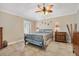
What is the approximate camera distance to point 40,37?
2.24 meters

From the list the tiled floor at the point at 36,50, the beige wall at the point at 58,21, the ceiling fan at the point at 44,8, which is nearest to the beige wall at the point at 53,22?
the beige wall at the point at 58,21

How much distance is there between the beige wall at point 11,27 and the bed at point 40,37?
183mm

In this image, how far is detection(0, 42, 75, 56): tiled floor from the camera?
83.0 inches

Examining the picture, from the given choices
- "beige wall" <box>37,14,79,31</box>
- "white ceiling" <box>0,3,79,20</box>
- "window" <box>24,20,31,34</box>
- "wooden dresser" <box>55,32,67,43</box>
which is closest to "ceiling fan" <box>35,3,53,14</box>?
"white ceiling" <box>0,3,79,20</box>

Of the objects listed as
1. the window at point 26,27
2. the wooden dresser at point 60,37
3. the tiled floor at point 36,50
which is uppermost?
the window at point 26,27

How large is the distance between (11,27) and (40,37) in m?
0.68

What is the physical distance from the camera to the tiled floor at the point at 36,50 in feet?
6.92

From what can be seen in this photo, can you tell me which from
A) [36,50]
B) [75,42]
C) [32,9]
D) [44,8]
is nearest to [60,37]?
[75,42]

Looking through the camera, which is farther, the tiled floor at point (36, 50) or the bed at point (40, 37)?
A: the bed at point (40, 37)

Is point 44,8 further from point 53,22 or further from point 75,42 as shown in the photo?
point 75,42

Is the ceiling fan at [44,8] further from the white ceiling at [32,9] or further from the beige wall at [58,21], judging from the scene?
the beige wall at [58,21]

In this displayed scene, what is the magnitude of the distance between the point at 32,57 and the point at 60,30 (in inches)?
34.2

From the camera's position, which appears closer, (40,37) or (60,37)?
(40,37)

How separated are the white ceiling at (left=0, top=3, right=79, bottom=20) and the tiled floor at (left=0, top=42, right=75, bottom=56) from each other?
0.65 m
